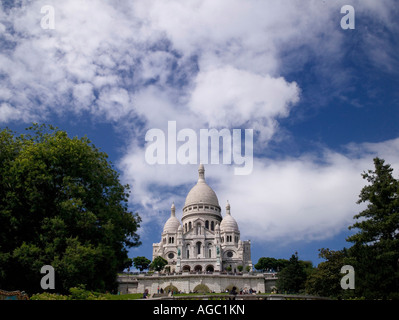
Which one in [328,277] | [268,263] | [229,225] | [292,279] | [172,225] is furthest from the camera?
[172,225]

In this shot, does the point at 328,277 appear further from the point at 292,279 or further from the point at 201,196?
the point at 201,196

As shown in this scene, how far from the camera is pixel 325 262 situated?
46094 mm

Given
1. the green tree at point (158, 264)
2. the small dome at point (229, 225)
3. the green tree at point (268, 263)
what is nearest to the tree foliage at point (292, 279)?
the green tree at point (158, 264)

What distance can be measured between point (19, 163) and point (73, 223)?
18.1ft

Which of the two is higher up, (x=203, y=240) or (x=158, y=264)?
(x=203, y=240)

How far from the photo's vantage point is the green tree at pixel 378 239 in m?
26.1

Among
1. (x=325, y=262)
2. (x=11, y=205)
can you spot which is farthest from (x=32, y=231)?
(x=325, y=262)

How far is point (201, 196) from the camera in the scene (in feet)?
Answer: 317

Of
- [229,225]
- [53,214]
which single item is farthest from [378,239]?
[229,225]

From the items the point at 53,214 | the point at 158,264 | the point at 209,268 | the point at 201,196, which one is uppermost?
the point at 201,196

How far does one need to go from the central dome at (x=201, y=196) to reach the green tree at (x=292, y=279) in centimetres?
4284

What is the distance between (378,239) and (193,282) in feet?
100

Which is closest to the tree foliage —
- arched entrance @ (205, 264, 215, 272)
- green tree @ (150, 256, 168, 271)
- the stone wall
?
the stone wall
